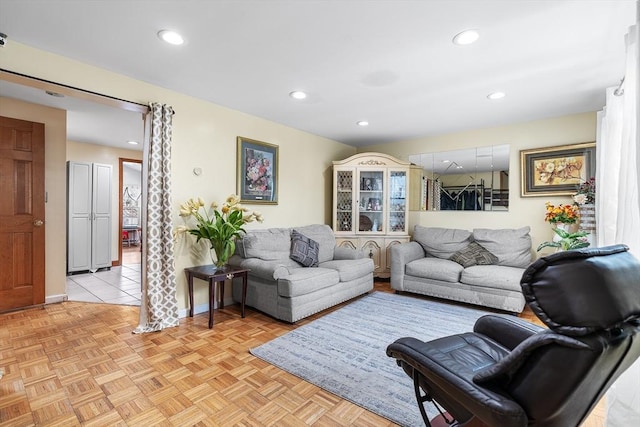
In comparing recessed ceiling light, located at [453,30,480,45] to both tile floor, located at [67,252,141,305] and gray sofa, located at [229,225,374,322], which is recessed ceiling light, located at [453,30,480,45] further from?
tile floor, located at [67,252,141,305]

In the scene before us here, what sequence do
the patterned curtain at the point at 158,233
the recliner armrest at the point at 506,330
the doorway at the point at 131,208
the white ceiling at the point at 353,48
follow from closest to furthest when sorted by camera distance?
the recliner armrest at the point at 506,330 < the white ceiling at the point at 353,48 < the patterned curtain at the point at 158,233 < the doorway at the point at 131,208

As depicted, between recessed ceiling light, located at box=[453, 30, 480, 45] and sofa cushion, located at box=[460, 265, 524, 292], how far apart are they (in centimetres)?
238

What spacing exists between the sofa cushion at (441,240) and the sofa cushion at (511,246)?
0.97 feet

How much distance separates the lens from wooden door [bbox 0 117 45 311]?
318 centimetres

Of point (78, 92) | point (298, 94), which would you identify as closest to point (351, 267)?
point (298, 94)

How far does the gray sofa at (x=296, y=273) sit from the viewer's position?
9.62ft

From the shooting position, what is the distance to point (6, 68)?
2.08 meters

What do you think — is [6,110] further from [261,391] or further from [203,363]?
[261,391]


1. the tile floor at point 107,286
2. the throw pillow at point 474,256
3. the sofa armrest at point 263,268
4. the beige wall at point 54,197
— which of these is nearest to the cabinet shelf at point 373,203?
the throw pillow at point 474,256

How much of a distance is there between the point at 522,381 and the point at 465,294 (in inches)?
108

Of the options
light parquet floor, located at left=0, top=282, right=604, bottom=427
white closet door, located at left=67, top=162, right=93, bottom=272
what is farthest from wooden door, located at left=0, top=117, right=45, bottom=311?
white closet door, located at left=67, top=162, right=93, bottom=272

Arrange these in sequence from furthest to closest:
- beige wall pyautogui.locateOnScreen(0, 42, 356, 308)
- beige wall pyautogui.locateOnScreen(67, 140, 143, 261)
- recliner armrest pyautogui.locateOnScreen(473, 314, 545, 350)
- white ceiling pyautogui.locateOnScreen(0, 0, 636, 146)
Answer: beige wall pyautogui.locateOnScreen(67, 140, 143, 261) → beige wall pyautogui.locateOnScreen(0, 42, 356, 308) → white ceiling pyautogui.locateOnScreen(0, 0, 636, 146) → recliner armrest pyautogui.locateOnScreen(473, 314, 545, 350)

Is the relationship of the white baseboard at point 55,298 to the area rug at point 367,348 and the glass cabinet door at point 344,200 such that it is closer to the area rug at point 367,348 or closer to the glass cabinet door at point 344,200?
the area rug at point 367,348

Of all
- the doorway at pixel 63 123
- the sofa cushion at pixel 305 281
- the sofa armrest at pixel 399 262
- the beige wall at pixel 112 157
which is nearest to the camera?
the doorway at pixel 63 123
